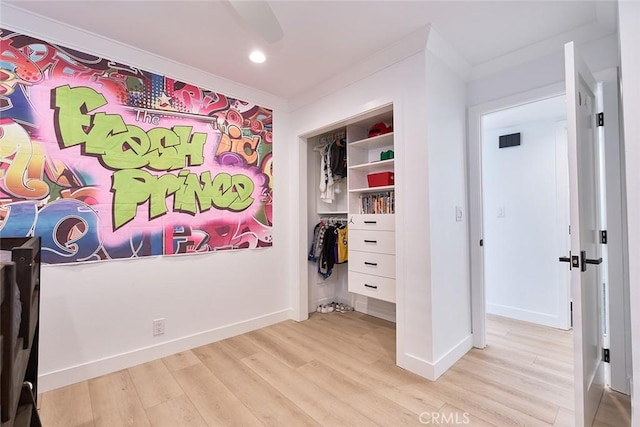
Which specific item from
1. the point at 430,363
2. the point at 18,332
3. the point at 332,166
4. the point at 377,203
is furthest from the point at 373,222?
the point at 18,332

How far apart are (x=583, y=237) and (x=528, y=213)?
1.96 m

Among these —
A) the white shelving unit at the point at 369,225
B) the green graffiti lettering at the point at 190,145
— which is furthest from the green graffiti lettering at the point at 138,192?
the white shelving unit at the point at 369,225

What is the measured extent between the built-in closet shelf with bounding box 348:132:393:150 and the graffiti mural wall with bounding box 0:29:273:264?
3.63 ft

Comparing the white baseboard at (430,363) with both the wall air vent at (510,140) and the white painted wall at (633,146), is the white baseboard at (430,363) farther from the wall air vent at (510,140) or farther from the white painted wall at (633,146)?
the wall air vent at (510,140)

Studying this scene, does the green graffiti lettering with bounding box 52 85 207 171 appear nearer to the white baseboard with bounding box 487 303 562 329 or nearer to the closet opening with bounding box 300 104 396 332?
the closet opening with bounding box 300 104 396 332

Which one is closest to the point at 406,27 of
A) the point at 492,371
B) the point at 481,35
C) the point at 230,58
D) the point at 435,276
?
the point at 481,35

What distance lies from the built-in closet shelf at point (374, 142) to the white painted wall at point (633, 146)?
5.30ft

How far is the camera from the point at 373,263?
263 cm

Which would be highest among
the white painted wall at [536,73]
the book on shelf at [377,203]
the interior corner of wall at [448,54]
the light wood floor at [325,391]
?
the interior corner of wall at [448,54]

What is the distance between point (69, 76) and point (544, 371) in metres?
4.04

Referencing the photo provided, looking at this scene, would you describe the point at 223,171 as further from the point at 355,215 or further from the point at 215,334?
the point at 215,334

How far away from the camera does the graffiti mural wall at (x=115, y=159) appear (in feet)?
6.06

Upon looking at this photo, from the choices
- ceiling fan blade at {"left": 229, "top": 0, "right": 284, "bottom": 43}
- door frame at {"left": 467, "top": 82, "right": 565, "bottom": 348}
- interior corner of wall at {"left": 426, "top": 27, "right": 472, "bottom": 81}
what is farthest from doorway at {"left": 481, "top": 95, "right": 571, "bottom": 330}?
ceiling fan blade at {"left": 229, "top": 0, "right": 284, "bottom": 43}

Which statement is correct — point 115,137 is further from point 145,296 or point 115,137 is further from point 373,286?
point 373,286
